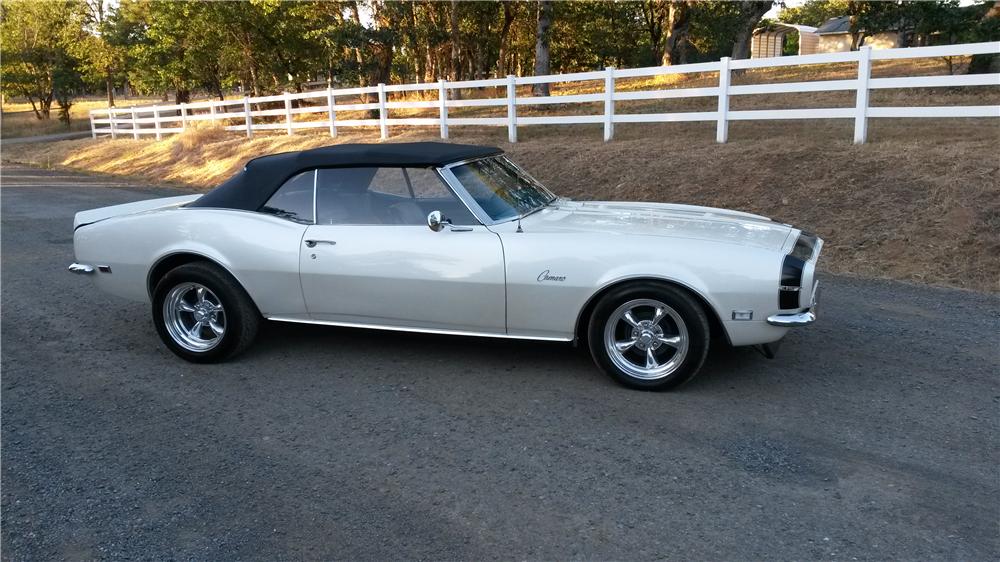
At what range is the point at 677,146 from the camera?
12.0 metres

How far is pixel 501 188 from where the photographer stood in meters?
5.16

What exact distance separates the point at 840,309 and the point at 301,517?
4.64 meters

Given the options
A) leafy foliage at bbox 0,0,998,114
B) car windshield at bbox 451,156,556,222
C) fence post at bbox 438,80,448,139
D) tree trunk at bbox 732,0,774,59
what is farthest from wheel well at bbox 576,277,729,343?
tree trunk at bbox 732,0,774,59

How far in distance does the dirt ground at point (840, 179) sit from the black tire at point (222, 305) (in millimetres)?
5594

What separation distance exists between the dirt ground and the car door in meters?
4.48

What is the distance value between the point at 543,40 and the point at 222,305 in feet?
56.6

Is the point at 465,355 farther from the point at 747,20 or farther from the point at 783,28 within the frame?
the point at 783,28

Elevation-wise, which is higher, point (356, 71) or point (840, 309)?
point (356, 71)

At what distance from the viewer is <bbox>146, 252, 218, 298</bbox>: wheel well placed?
17.1 feet

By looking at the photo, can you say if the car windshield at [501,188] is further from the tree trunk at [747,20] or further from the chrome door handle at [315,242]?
the tree trunk at [747,20]

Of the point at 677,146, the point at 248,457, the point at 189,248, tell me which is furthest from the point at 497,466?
the point at 677,146

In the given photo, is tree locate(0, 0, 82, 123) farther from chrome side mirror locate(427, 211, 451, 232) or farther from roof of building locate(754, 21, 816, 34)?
chrome side mirror locate(427, 211, 451, 232)

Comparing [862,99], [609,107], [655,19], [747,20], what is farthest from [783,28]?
[862,99]

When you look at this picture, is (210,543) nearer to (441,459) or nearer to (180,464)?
(180,464)
